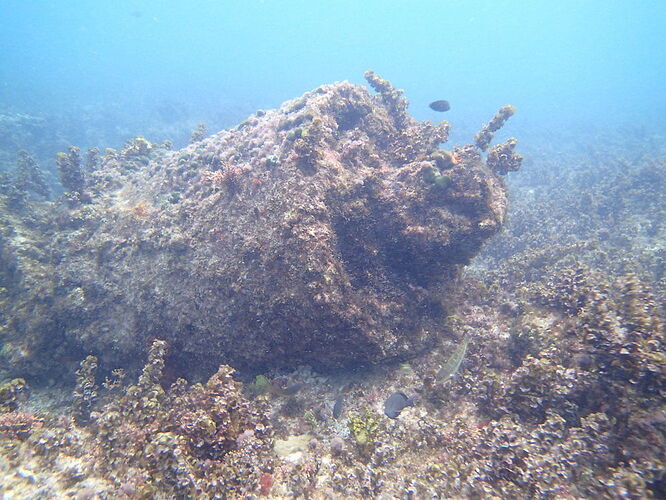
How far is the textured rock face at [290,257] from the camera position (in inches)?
261

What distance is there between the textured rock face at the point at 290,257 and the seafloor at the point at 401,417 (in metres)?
0.53

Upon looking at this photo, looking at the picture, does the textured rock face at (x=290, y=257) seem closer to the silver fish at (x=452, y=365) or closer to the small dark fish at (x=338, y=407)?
the small dark fish at (x=338, y=407)

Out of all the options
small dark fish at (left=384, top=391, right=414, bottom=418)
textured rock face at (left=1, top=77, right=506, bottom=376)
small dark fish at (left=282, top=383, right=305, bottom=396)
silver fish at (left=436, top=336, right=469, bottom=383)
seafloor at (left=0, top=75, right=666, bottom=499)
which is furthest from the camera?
small dark fish at (left=282, top=383, right=305, bottom=396)

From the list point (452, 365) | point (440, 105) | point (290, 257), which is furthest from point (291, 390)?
point (440, 105)

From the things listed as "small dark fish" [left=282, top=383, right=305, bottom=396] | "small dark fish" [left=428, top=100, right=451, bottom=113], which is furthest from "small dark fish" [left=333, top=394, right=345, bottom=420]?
"small dark fish" [left=428, top=100, right=451, bottom=113]

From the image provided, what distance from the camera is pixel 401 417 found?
6168 millimetres

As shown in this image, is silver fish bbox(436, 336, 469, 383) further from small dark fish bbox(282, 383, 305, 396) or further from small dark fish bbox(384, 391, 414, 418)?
small dark fish bbox(282, 383, 305, 396)

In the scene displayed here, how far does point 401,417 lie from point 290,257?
384 cm

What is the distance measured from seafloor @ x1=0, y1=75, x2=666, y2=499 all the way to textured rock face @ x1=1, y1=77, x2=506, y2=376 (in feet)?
1.72

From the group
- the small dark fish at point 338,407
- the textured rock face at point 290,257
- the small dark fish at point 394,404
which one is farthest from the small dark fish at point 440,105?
the small dark fish at point 338,407

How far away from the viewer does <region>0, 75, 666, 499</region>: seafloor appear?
13.3 ft

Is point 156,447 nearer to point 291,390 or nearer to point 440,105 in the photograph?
point 291,390

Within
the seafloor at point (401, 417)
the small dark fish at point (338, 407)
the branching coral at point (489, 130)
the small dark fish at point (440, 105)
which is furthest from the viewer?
the small dark fish at point (440, 105)

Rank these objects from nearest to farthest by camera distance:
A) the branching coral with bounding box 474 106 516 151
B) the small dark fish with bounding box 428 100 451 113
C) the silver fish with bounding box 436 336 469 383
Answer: the silver fish with bounding box 436 336 469 383 < the branching coral with bounding box 474 106 516 151 < the small dark fish with bounding box 428 100 451 113
